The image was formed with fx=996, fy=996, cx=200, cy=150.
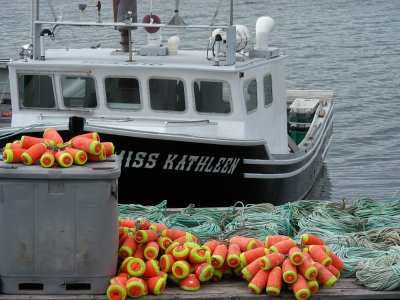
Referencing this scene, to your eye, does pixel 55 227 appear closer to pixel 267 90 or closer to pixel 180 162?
pixel 180 162

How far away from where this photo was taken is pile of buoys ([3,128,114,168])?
7051 mm

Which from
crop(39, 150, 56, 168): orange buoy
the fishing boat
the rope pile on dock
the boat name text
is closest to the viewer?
crop(39, 150, 56, 168): orange buoy

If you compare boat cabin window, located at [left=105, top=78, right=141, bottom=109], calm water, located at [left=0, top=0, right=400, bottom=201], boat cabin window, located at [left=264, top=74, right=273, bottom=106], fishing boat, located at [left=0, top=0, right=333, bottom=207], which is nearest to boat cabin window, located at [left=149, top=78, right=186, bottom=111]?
fishing boat, located at [left=0, top=0, right=333, bottom=207]

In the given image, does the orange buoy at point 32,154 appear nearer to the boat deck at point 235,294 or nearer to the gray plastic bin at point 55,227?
the gray plastic bin at point 55,227

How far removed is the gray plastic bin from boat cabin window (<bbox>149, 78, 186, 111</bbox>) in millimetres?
5237

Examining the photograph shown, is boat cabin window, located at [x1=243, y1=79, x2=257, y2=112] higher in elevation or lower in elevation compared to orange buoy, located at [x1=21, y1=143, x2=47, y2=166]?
lower

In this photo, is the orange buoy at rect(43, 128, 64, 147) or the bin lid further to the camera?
the orange buoy at rect(43, 128, 64, 147)

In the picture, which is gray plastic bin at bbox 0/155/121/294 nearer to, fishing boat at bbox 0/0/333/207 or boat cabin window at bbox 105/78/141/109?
fishing boat at bbox 0/0/333/207

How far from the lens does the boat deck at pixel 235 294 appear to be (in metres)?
7.07

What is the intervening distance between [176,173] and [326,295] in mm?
4847

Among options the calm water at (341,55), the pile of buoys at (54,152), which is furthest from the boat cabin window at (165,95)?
the pile of buoys at (54,152)

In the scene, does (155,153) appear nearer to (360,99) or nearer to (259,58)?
(259,58)

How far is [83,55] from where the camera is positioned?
42.6ft

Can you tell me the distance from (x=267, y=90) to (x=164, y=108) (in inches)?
68.0
